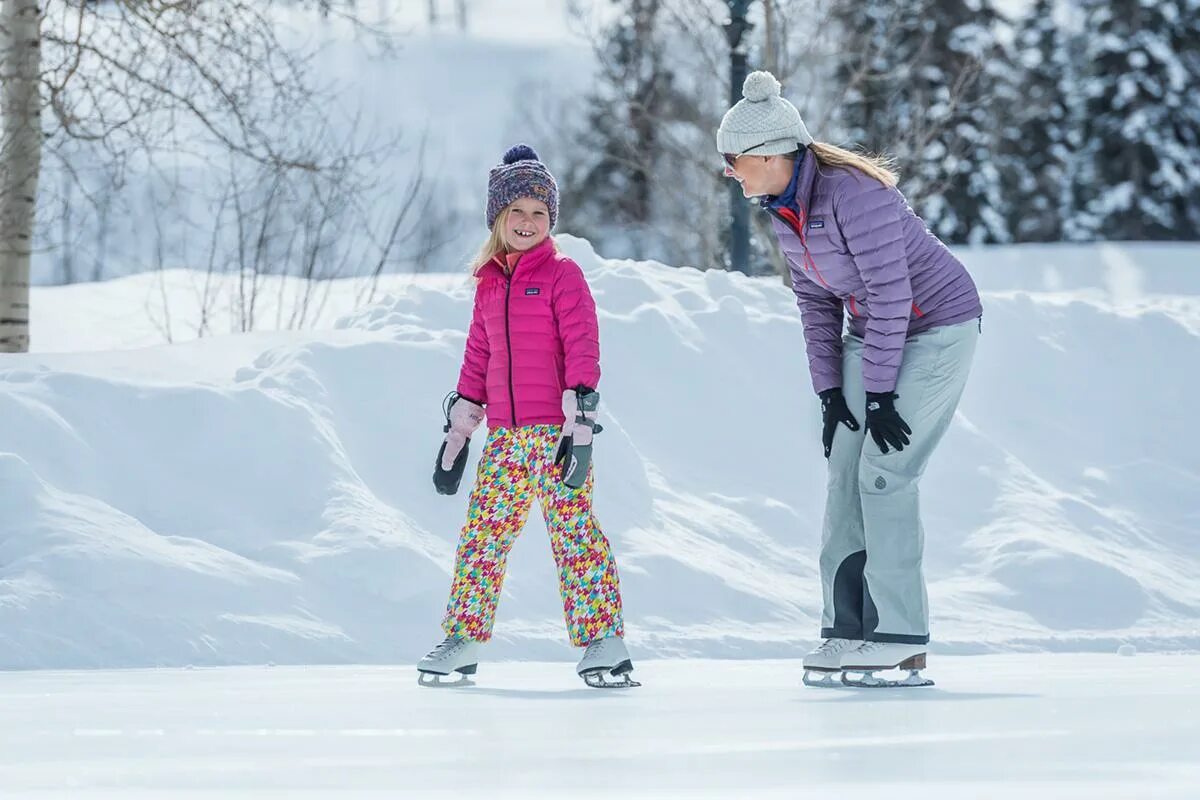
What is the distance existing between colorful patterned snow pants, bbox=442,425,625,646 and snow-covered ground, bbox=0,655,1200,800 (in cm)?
24

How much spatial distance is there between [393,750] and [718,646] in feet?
10.3

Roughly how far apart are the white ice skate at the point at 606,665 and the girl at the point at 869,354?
0.54 m

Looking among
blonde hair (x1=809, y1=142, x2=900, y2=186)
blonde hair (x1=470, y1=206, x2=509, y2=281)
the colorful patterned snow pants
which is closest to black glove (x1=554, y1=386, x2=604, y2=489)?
the colorful patterned snow pants

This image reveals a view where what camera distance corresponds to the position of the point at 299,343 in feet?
28.7

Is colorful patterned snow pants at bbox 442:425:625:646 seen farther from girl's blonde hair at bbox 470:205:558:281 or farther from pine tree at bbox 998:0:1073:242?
pine tree at bbox 998:0:1073:242

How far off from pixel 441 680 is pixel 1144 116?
1411 inches

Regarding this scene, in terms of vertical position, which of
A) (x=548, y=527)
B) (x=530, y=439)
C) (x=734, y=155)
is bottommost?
(x=548, y=527)

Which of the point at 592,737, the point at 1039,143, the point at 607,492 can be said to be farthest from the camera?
→ the point at 1039,143

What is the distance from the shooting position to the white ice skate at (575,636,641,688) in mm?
5180

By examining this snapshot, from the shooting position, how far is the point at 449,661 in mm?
5254

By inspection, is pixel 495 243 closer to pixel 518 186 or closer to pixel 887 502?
pixel 518 186

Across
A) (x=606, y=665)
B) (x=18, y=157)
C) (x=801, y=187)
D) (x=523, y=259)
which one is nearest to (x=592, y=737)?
(x=606, y=665)

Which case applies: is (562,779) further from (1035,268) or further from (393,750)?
(1035,268)

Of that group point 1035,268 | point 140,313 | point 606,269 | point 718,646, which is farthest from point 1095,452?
point 1035,268
